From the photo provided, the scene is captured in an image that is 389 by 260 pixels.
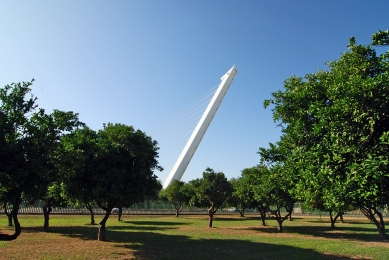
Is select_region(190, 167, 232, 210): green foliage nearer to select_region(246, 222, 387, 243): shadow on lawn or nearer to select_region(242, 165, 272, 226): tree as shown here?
select_region(242, 165, 272, 226): tree

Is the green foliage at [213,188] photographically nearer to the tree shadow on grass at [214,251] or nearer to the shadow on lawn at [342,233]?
the shadow on lawn at [342,233]

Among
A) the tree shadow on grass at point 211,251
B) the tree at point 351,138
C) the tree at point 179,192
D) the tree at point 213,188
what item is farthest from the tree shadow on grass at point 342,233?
the tree at point 179,192

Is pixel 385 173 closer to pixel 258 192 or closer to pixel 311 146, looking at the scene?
pixel 311 146

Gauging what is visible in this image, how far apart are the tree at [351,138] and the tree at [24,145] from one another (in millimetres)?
9738

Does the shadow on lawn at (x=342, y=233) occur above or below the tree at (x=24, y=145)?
below

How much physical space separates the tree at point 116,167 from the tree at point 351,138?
1277cm

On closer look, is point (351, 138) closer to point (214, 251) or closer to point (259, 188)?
point (214, 251)

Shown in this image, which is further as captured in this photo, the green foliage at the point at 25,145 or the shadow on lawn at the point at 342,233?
the shadow on lawn at the point at 342,233

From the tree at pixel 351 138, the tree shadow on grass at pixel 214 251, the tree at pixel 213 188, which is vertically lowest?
the tree shadow on grass at pixel 214 251

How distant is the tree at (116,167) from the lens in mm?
20188

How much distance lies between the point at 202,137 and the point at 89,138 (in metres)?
49.9

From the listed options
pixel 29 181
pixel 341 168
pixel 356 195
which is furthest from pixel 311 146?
pixel 29 181

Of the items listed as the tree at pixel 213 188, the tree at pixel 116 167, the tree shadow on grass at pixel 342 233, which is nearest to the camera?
the tree at pixel 116 167

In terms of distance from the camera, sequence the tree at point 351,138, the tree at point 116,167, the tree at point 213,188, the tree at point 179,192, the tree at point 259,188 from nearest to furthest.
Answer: the tree at point 351,138 → the tree at point 116,167 → the tree at point 259,188 → the tree at point 213,188 → the tree at point 179,192
